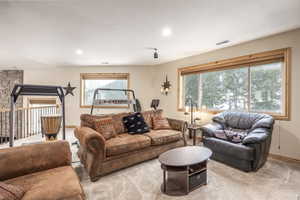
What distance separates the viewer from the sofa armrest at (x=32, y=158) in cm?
156

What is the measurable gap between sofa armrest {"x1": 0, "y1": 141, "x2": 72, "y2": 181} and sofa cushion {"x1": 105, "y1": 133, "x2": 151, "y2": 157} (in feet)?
2.39

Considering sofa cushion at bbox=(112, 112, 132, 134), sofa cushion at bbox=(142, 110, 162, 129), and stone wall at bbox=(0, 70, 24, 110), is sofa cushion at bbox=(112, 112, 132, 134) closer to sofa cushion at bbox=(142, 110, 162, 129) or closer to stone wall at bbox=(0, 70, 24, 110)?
sofa cushion at bbox=(142, 110, 162, 129)

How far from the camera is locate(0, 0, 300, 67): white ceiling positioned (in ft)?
7.23

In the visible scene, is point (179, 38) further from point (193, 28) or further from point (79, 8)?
point (79, 8)

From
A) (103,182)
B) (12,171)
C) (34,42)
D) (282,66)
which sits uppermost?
(34,42)

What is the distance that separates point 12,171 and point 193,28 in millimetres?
3281

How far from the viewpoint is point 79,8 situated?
2.28 m

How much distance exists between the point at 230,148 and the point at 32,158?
293 cm

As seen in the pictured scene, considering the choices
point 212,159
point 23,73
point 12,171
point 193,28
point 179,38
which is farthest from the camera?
point 23,73

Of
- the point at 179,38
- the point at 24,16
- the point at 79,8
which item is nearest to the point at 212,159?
the point at 179,38

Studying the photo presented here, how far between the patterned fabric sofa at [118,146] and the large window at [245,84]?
5.06 ft

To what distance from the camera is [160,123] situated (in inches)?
148

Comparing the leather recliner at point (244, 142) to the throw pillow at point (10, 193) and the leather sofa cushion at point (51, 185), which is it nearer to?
the leather sofa cushion at point (51, 185)

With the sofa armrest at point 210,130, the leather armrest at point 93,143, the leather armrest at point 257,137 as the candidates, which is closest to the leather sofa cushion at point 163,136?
the sofa armrest at point 210,130
